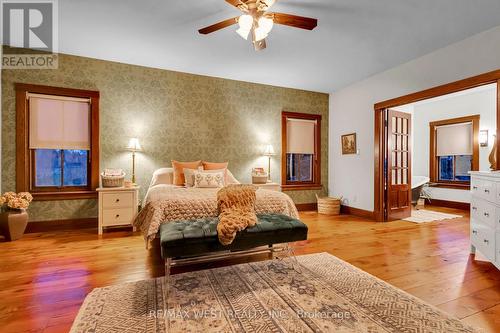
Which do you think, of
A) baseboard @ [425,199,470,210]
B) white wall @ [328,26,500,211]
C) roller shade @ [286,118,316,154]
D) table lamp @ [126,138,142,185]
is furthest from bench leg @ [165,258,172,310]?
baseboard @ [425,199,470,210]

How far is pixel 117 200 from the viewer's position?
3.66 meters

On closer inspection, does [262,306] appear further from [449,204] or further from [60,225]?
[449,204]

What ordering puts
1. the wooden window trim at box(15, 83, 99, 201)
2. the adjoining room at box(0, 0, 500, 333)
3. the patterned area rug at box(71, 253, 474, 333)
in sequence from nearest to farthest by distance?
the patterned area rug at box(71, 253, 474, 333) → the adjoining room at box(0, 0, 500, 333) → the wooden window trim at box(15, 83, 99, 201)

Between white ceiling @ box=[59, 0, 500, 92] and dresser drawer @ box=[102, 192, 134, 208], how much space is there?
2.13 meters

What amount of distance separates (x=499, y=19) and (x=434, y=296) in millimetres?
3130

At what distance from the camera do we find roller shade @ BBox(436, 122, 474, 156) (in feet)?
18.6

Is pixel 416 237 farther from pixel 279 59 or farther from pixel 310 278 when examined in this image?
pixel 279 59

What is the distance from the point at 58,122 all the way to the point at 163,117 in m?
1.54

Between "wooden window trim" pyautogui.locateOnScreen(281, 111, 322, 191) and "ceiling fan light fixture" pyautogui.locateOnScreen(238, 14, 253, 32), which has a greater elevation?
"ceiling fan light fixture" pyautogui.locateOnScreen(238, 14, 253, 32)

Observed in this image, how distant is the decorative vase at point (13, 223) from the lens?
3152 mm

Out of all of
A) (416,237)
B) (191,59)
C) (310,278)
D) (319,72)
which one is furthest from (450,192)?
(191,59)

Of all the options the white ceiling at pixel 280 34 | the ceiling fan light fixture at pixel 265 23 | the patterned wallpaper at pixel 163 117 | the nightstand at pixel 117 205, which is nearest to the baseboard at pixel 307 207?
the patterned wallpaper at pixel 163 117

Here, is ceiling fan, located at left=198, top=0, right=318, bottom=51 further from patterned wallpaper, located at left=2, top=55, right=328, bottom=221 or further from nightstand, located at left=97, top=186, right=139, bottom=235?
nightstand, located at left=97, top=186, right=139, bottom=235

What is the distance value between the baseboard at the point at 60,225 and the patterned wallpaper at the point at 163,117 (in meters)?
0.08
